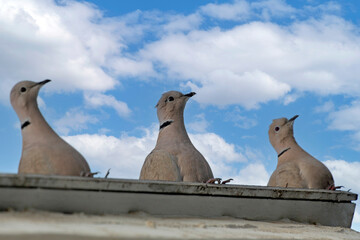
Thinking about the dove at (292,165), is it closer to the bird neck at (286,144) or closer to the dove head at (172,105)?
the bird neck at (286,144)

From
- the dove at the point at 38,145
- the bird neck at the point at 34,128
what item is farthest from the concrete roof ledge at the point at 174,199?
the bird neck at the point at 34,128

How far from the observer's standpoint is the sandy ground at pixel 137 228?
3.71 metres

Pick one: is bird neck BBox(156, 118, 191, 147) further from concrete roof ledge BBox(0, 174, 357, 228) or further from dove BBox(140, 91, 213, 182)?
concrete roof ledge BBox(0, 174, 357, 228)

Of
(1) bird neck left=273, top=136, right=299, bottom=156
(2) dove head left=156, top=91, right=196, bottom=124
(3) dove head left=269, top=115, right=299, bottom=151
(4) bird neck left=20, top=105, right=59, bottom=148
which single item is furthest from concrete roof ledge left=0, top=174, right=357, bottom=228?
(2) dove head left=156, top=91, right=196, bottom=124

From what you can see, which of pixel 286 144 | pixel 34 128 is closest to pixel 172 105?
pixel 286 144

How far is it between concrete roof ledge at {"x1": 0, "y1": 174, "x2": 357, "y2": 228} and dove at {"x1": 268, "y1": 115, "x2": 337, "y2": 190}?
443 mm

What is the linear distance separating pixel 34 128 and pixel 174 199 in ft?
5.72

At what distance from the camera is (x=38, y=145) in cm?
543

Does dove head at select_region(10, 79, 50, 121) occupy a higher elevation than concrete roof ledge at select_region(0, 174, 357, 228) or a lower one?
higher

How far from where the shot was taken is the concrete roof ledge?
4.64 meters

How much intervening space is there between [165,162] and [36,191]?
221 centimetres

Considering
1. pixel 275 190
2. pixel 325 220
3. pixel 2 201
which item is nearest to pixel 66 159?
pixel 2 201

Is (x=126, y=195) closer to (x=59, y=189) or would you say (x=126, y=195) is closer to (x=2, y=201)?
(x=59, y=189)

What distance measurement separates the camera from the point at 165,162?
21.5 ft
